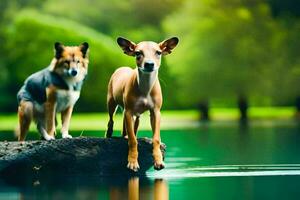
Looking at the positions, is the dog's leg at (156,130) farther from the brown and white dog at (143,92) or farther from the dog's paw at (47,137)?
the dog's paw at (47,137)

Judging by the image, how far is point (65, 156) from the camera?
6.76m

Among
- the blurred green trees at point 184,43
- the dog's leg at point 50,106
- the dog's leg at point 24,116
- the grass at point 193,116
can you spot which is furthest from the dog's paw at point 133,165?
the blurred green trees at point 184,43

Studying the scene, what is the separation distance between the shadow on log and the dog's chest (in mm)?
321

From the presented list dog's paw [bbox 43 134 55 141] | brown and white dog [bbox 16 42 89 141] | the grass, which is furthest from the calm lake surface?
the grass

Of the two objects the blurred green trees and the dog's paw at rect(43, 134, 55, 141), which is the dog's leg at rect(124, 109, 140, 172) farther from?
the blurred green trees

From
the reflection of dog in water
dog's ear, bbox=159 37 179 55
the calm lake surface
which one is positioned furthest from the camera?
dog's ear, bbox=159 37 179 55

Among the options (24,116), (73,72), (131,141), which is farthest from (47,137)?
(131,141)

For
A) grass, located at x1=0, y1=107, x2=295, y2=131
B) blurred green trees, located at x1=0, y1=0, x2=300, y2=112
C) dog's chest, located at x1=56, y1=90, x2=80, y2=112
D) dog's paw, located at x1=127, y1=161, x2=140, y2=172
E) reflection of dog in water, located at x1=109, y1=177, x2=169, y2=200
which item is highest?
blurred green trees, located at x1=0, y1=0, x2=300, y2=112

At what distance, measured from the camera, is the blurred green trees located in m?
21.3

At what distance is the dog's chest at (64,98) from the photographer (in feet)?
22.7

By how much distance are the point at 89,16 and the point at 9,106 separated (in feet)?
12.5

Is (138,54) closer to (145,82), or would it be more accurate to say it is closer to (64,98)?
(145,82)

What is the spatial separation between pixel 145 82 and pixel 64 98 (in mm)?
844

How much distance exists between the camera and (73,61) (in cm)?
690
